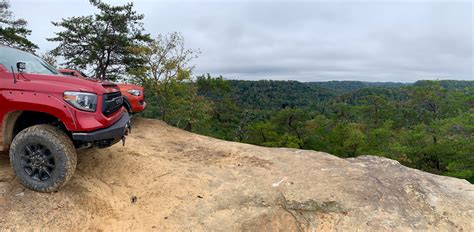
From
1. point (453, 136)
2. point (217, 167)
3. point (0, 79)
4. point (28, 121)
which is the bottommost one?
point (453, 136)

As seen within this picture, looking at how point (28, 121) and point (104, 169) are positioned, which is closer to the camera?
point (28, 121)

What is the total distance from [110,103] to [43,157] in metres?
1.03

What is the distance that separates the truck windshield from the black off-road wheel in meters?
0.96

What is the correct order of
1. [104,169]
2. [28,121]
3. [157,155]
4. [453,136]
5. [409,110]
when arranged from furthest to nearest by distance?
[409,110]
[453,136]
[157,155]
[104,169]
[28,121]

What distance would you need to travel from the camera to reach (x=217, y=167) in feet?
19.2

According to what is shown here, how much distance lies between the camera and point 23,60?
4.54 m

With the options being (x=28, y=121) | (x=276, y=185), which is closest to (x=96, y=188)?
→ (x=28, y=121)

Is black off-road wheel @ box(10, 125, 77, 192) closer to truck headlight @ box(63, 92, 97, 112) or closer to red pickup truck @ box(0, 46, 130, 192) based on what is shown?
red pickup truck @ box(0, 46, 130, 192)

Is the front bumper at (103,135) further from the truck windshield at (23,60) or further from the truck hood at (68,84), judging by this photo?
the truck windshield at (23,60)

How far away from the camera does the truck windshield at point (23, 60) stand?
427 centimetres

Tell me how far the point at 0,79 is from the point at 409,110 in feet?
147

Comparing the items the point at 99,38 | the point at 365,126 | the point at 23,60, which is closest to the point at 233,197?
the point at 23,60

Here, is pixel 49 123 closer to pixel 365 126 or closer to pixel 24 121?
pixel 24 121

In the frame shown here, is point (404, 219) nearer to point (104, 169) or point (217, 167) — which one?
point (217, 167)
